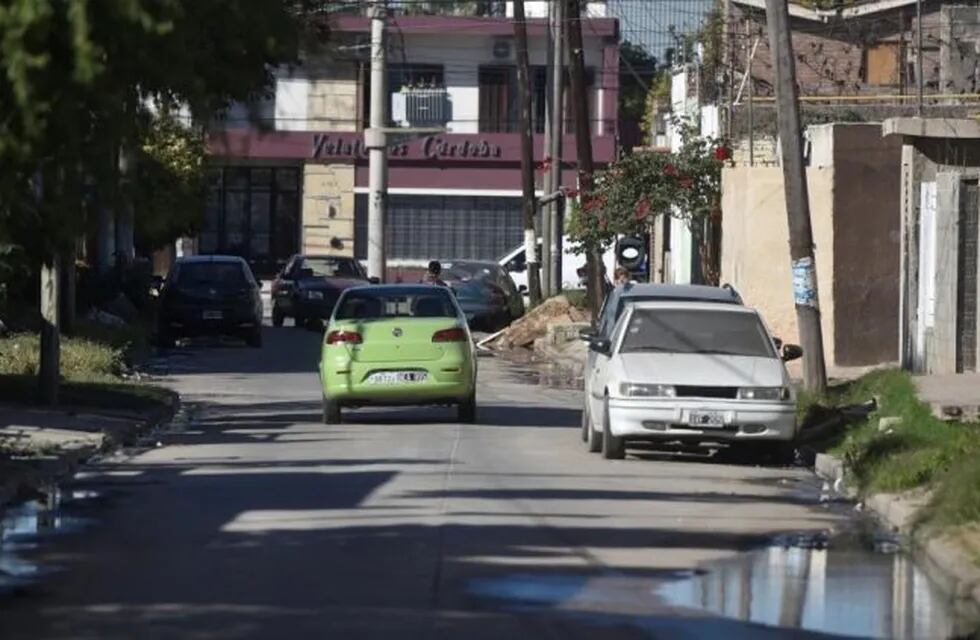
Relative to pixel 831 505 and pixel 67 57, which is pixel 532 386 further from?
pixel 67 57

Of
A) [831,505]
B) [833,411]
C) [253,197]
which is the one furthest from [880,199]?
[253,197]

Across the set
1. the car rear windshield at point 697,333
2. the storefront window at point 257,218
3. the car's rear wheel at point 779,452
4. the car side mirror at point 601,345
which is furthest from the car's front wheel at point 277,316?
the car's rear wheel at point 779,452

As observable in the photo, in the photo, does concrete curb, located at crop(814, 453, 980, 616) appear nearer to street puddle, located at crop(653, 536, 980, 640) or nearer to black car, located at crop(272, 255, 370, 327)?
street puddle, located at crop(653, 536, 980, 640)

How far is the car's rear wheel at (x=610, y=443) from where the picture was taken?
2003 cm

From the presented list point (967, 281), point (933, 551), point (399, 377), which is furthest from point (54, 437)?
point (967, 281)

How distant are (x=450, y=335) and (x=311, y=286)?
74.1 feet

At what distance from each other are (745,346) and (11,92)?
12.3 meters

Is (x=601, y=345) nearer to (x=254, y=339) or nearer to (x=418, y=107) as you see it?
(x=254, y=339)

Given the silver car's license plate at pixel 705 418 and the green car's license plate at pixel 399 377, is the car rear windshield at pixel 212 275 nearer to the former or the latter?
the green car's license plate at pixel 399 377

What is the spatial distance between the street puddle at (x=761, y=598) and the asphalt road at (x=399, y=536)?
0.04 m

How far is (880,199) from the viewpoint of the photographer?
30.6 m

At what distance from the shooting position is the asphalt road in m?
11.4

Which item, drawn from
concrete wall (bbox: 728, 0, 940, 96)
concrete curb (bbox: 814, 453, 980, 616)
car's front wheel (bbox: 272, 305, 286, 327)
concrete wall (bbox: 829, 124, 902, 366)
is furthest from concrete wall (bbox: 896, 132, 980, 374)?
car's front wheel (bbox: 272, 305, 286, 327)

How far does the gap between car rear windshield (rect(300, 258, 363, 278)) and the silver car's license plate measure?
2811 centimetres
